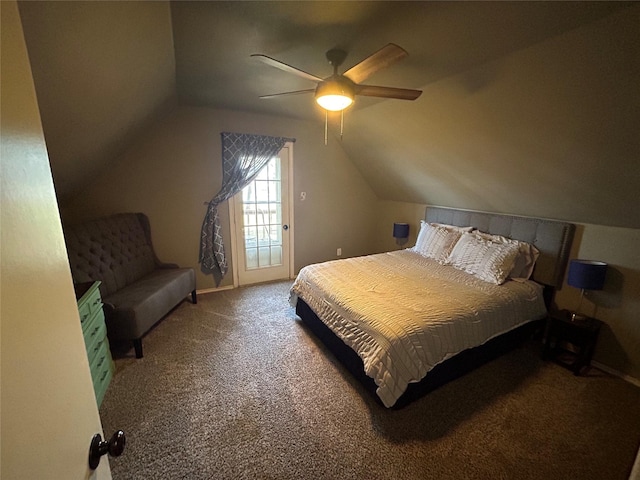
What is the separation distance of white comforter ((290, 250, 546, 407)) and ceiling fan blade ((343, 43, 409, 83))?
1.58 m

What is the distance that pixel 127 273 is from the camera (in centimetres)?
285

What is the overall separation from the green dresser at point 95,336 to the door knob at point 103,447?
136 cm

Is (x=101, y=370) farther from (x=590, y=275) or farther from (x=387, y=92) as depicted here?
(x=590, y=275)

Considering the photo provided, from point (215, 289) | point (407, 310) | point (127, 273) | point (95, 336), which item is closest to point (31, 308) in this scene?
point (95, 336)

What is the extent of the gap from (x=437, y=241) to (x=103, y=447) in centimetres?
331

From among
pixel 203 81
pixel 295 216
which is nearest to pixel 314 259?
pixel 295 216

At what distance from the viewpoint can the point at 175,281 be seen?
296 cm

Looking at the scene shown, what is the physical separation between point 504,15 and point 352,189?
3.15 meters

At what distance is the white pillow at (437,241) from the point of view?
320cm

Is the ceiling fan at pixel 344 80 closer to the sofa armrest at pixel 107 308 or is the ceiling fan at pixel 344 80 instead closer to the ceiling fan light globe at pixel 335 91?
the ceiling fan light globe at pixel 335 91

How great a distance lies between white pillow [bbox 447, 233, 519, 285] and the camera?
2.59m

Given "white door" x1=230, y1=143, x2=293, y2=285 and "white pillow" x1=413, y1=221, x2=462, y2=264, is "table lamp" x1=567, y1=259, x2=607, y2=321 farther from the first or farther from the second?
"white door" x1=230, y1=143, x2=293, y2=285

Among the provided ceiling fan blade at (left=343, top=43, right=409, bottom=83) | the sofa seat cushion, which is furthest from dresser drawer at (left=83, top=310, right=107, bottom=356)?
ceiling fan blade at (left=343, top=43, right=409, bottom=83)

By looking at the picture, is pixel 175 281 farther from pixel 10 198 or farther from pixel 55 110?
pixel 10 198
